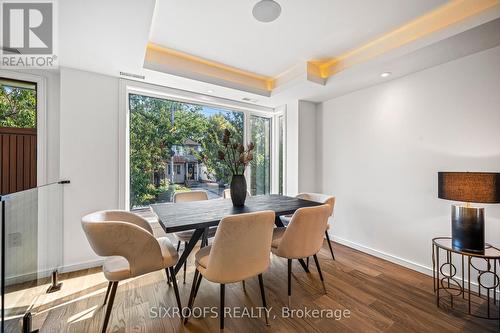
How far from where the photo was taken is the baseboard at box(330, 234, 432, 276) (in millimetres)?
2500

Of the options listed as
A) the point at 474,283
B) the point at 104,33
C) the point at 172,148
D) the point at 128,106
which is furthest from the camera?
the point at 172,148

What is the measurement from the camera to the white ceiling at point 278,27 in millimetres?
1861

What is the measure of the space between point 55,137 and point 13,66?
83 cm

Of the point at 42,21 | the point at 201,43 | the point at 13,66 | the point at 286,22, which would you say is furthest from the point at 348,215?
the point at 13,66

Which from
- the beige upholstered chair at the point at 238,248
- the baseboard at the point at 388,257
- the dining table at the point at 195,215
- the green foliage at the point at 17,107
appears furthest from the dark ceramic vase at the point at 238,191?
the green foliage at the point at 17,107

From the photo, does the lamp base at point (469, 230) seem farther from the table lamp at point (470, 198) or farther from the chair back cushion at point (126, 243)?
the chair back cushion at point (126, 243)

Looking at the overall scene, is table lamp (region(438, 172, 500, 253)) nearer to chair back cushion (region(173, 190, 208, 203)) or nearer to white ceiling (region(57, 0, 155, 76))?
chair back cushion (region(173, 190, 208, 203))

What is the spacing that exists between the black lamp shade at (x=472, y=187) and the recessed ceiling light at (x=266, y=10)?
2120 mm

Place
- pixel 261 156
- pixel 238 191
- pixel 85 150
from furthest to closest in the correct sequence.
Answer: pixel 261 156, pixel 85 150, pixel 238 191

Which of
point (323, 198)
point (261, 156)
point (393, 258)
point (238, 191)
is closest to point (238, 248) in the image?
point (238, 191)

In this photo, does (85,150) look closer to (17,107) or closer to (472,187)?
(17,107)

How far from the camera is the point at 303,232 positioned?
187 cm

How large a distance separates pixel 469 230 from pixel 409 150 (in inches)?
44.2

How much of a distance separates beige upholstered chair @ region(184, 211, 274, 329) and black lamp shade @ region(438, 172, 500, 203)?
1620 mm
